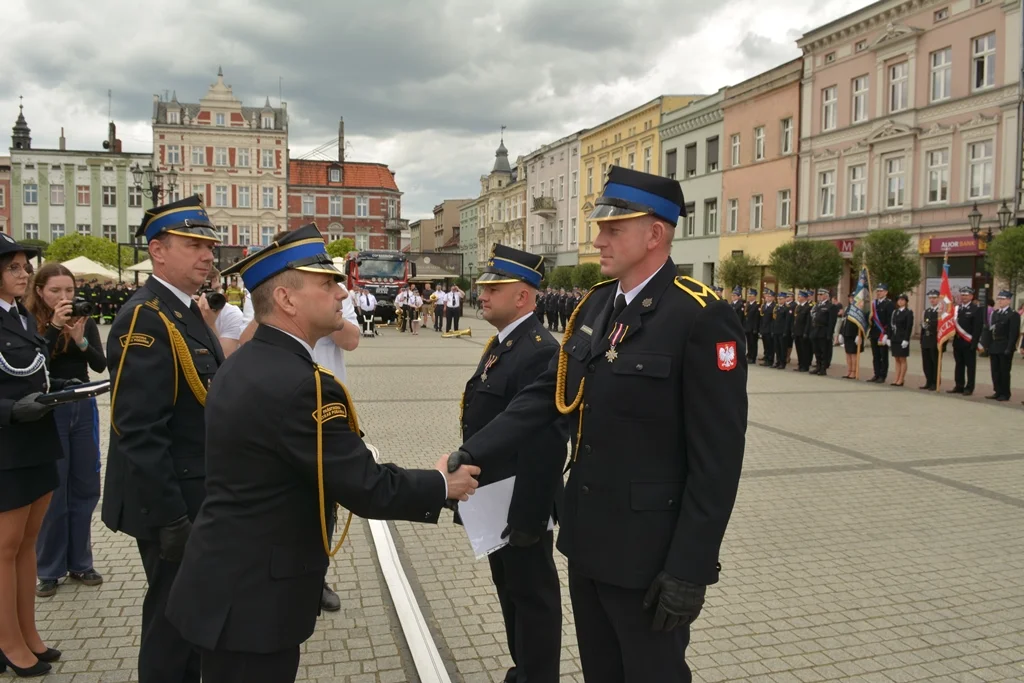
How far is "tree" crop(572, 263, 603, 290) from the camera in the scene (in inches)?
1727

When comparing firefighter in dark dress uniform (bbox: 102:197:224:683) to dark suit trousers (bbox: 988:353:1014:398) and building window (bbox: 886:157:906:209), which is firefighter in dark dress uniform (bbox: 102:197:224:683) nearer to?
dark suit trousers (bbox: 988:353:1014:398)

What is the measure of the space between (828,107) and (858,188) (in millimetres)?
4239

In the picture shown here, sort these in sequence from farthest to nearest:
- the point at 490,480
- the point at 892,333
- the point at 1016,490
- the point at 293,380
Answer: the point at 892,333
the point at 1016,490
the point at 490,480
the point at 293,380

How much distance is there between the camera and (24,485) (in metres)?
3.93

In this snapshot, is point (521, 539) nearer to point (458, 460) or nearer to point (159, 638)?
point (458, 460)

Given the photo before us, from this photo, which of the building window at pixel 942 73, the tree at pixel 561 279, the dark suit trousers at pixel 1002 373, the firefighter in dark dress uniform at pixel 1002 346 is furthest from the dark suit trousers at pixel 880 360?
the tree at pixel 561 279

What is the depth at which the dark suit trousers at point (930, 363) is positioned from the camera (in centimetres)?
1672

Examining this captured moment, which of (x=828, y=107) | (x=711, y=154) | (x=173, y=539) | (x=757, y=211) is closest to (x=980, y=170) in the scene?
(x=828, y=107)

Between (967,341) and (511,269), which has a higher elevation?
(511,269)

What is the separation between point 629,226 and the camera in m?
3.01

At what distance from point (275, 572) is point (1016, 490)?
8038mm

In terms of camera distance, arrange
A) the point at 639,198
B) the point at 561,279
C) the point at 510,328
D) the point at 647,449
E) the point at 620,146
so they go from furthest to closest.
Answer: the point at 620,146
the point at 561,279
the point at 510,328
the point at 639,198
the point at 647,449

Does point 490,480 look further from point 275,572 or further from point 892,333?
point 892,333

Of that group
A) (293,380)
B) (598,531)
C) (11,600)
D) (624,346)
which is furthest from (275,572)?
(11,600)
